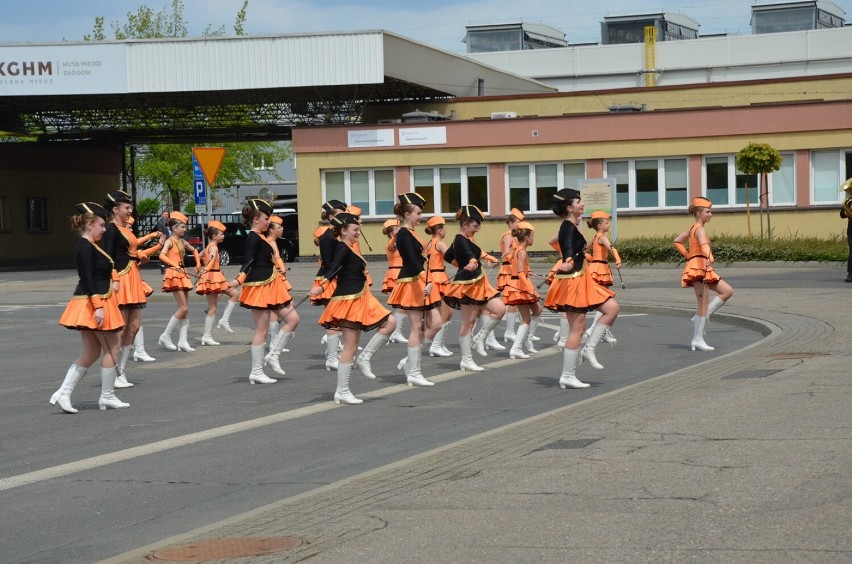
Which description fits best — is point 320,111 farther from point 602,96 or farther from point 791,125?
point 791,125

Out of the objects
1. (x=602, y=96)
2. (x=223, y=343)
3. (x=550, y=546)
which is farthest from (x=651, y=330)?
(x=602, y=96)

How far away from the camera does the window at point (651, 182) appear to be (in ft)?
135

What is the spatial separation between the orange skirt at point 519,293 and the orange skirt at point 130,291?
4.55 meters

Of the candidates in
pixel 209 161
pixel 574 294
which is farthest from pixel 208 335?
pixel 209 161

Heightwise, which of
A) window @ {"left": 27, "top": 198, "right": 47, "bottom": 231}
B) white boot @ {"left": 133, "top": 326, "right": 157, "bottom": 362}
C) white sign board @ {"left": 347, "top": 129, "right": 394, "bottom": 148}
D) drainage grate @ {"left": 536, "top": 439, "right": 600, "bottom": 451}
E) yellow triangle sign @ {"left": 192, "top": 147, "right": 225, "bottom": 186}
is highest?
white sign board @ {"left": 347, "top": 129, "right": 394, "bottom": 148}

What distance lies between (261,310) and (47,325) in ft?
31.4

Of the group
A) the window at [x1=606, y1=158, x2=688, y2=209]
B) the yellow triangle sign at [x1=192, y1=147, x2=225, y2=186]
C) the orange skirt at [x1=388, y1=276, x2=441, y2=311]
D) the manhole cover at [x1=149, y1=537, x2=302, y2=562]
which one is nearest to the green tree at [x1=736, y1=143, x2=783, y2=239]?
the window at [x1=606, y1=158, x2=688, y2=209]

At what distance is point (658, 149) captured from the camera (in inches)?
1608

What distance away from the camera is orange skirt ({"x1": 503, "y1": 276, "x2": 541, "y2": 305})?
16.4 meters

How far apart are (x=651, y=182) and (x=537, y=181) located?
3.59 m

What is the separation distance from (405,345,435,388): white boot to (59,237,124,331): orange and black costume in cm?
293

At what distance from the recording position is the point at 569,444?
8750 millimetres

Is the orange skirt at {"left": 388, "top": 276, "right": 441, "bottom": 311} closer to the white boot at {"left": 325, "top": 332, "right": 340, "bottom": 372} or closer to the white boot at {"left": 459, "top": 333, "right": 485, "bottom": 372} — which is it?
the white boot at {"left": 459, "top": 333, "right": 485, "bottom": 372}

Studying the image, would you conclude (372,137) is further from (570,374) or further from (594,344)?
(570,374)
